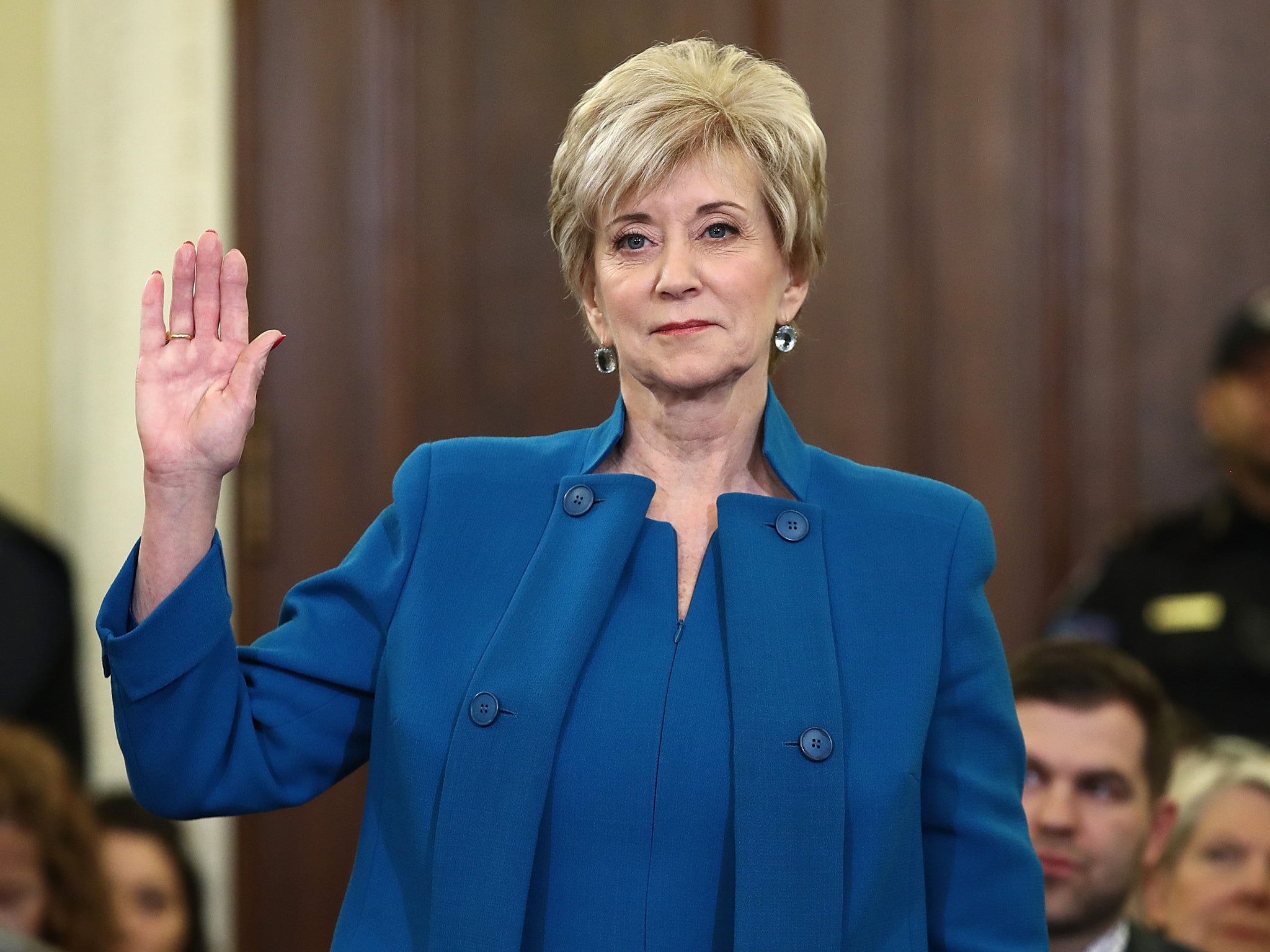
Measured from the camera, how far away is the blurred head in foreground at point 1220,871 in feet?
6.56

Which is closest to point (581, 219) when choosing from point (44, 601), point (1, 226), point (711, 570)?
point (711, 570)

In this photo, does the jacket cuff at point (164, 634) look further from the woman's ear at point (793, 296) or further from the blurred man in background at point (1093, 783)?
the blurred man in background at point (1093, 783)

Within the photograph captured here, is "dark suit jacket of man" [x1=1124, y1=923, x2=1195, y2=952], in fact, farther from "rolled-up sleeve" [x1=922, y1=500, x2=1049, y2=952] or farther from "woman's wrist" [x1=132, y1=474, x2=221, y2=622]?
"woman's wrist" [x1=132, y1=474, x2=221, y2=622]

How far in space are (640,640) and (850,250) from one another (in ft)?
4.99

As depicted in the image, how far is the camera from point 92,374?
9.16 ft

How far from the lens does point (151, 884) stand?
231 cm

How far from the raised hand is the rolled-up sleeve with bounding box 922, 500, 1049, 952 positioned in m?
0.57

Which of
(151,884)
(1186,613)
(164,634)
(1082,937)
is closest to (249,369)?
(164,634)

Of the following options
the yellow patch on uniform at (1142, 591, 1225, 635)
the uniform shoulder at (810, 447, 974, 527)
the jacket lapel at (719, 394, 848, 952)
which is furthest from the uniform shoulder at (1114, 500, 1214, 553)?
the jacket lapel at (719, 394, 848, 952)

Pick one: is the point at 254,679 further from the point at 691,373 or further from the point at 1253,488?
the point at 1253,488

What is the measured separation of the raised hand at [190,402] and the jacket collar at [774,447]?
0.28 meters

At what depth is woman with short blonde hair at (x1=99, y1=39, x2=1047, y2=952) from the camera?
1124 millimetres

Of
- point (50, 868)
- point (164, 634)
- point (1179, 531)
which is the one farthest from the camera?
point (1179, 531)

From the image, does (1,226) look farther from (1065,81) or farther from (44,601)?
(1065,81)
